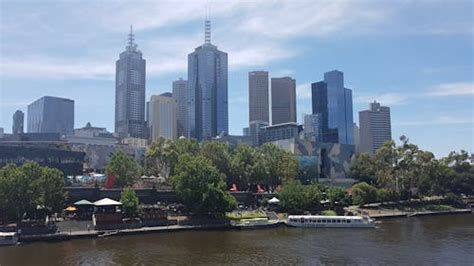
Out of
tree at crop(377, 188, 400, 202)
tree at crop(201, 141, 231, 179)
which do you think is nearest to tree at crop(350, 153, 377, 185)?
tree at crop(377, 188, 400, 202)

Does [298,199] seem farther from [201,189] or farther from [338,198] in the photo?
[201,189]

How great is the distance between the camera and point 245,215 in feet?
310

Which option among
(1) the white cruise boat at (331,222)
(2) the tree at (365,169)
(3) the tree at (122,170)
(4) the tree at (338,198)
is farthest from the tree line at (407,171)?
(3) the tree at (122,170)

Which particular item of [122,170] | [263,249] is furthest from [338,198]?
[263,249]

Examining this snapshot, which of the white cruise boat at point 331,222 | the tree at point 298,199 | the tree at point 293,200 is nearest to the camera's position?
the white cruise boat at point 331,222

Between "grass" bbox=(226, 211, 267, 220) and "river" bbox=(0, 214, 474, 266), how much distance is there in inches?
352

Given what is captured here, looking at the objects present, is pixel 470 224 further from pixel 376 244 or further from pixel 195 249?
pixel 195 249

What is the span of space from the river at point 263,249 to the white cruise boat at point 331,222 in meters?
4.09

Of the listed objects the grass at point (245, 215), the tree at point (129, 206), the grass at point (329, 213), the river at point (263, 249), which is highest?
the tree at point (129, 206)

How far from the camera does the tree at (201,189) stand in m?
87.1

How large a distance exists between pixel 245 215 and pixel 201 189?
11678 mm

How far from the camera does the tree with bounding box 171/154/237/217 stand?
87.1m

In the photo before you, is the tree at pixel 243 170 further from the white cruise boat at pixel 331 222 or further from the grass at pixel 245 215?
the white cruise boat at pixel 331 222

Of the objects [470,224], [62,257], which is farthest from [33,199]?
[470,224]
